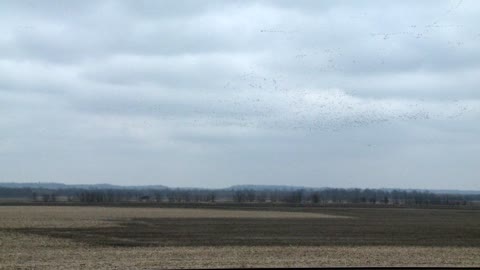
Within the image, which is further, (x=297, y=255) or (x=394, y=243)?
(x=394, y=243)

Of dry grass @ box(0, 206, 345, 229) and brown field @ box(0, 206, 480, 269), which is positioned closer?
brown field @ box(0, 206, 480, 269)

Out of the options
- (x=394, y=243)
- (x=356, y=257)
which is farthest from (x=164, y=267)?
(x=394, y=243)

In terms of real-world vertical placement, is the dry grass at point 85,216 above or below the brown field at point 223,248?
above

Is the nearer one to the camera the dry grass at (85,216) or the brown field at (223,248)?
the brown field at (223,248)

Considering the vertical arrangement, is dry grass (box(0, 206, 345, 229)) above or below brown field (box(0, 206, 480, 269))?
above

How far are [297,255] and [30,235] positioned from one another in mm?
20394

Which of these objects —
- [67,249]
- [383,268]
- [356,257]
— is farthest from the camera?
[67,249]

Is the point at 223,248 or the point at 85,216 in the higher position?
the point at 85,216

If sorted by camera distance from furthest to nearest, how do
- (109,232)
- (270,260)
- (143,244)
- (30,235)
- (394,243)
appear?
1. (109,232)
2. (30,235)
3. (394,243)
4. (143,244)
5. (270,260)

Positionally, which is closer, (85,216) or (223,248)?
(223,248)

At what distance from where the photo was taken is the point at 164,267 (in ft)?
75.3

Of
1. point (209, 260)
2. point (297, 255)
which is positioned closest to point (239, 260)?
point (209, 260)

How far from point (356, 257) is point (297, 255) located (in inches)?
101

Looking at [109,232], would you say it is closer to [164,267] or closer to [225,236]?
[225,236]
